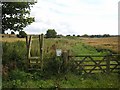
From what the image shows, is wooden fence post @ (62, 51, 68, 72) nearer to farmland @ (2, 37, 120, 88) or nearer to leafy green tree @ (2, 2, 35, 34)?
farmland @ (2, 37, 120, 88)

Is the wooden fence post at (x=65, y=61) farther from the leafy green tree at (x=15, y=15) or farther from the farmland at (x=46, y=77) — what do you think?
the leafy green tree at (x=15, y=15)

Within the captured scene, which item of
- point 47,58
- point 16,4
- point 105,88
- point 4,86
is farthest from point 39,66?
point 16,4

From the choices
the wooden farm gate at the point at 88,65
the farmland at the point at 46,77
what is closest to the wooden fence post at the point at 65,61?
the wooden farm gate at the point at 88,65

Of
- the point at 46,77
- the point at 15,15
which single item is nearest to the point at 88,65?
the point at 46,77

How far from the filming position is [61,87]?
16688 mm

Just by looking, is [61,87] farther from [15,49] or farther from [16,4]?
[16,4]

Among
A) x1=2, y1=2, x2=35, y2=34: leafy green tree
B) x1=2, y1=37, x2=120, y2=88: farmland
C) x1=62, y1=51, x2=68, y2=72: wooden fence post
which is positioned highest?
x1=2, y1=2, x2=35, y2=34: leafy green tree

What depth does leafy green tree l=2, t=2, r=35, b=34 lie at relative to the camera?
2486 cm

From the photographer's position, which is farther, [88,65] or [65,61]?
[88,65]

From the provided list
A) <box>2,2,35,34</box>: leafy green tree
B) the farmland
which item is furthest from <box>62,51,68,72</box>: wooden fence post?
<box>2,2,35,34</box>: leafy green tree

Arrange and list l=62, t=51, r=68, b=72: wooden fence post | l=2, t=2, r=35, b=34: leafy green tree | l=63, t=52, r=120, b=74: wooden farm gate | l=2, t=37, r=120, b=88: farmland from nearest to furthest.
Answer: l=2, t=37, r=120, b=88: farmland < l=62, t=51, r=68, b=72: wooden fence post < l=63, t=52, r=120, b=74: wooden farm gate < l=2, t=2, r=35, b=34: leafy green tree

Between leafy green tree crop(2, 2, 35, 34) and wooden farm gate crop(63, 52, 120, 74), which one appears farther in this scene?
leafy green tree crop(2, 2, 35, 34)

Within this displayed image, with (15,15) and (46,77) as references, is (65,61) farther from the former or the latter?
(15,15)

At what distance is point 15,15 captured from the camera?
25.6 metres
